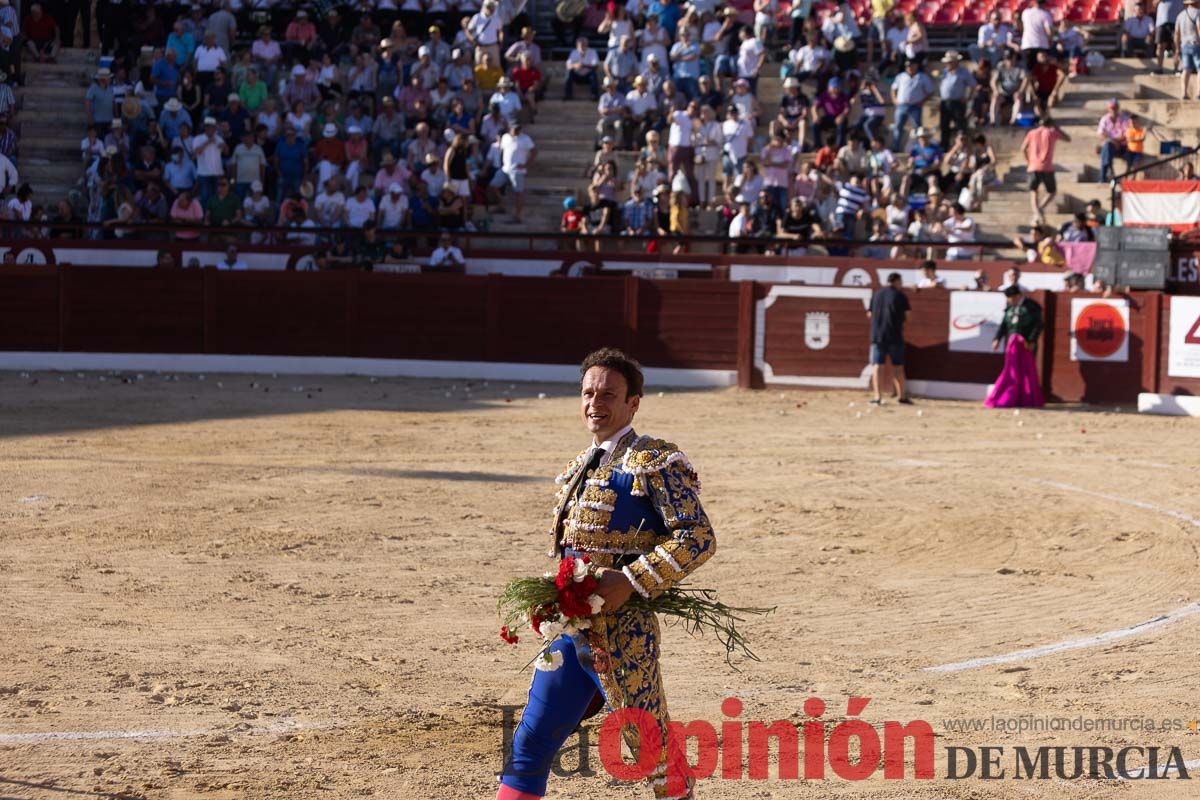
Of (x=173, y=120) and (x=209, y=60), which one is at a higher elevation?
(x=209, y=60)

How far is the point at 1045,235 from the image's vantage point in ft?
64.1

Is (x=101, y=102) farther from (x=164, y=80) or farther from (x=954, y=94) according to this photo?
(x=954, y=94)

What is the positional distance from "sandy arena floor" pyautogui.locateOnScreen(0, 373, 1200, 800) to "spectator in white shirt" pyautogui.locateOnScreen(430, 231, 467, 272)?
4383 mm

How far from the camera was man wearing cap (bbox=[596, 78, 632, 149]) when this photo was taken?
22.8m

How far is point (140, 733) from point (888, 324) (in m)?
12.6

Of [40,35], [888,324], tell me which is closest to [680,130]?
[888,324]

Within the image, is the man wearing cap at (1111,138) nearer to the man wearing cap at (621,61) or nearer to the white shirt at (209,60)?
the man wearing cap at (621,61)

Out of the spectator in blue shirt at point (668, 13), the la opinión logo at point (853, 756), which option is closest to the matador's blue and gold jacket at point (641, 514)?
the la opinión logo at point (853, 756)

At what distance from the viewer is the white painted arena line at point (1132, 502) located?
11594 mm

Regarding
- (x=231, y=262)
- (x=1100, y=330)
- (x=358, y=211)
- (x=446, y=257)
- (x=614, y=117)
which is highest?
(x=614, y=117)

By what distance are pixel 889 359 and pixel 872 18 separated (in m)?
7.61

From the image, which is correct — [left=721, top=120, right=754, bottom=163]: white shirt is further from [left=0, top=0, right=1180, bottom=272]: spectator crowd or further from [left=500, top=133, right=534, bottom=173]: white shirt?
[left=500, top=133, right=534, bottom=173]: white shirt

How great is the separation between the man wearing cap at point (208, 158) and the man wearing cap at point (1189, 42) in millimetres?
12388

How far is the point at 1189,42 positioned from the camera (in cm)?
2214
